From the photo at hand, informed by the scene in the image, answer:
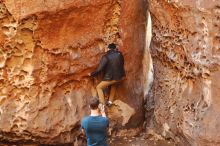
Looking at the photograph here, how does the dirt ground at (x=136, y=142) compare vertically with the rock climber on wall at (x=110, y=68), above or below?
below

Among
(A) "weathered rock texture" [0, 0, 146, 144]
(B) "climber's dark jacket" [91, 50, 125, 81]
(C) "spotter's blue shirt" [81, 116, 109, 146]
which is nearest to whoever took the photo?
(C) "spotter's blue shirt" [81, 116, 109, 146]

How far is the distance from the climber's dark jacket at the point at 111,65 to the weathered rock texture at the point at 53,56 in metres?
0.24

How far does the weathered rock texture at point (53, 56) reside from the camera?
8695mm

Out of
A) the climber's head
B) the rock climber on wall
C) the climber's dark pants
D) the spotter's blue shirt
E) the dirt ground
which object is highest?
the climber's head

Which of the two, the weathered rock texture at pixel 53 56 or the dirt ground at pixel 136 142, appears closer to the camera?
the weathered rock texture at pixel 53 56

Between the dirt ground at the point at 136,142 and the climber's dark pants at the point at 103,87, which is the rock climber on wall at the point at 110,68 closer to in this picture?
the climber's dark pants at the point at 103,87

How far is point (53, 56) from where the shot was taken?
29.6 feet

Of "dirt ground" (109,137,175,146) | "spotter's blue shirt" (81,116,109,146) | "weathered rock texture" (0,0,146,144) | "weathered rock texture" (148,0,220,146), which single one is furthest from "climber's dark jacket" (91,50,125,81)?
"spotter's blue shirt" (81,116,109,146)

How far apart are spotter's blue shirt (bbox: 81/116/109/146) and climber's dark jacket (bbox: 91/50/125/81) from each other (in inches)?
88.8

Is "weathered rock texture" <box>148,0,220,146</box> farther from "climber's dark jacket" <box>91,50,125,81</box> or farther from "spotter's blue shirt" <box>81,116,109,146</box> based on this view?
"spotter's blue shirt" <box>81,116,109,146</box>

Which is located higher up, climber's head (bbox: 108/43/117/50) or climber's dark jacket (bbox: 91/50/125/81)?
climber's head (bbox: 108/43/117/50)

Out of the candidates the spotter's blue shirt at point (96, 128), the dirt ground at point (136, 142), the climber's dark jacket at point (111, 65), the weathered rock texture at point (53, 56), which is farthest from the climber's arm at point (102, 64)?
the spotter's blue shirt at point (96, 128)

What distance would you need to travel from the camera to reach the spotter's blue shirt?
22.9 ft

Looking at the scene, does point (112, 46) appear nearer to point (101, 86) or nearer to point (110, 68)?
point (110, 68)
